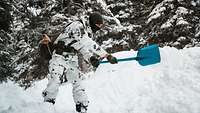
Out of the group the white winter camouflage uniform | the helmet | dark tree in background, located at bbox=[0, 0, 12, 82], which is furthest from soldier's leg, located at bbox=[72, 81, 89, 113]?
dark tree in background, located at bbox=[0, 0, 12, 82]

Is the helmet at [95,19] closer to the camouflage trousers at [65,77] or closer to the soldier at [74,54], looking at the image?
the soldier at [74,54]

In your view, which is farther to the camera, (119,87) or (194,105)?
(119,87)

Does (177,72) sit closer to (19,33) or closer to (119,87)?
(119,87)

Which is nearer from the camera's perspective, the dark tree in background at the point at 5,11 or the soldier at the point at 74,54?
the soldier at the point at 74,54

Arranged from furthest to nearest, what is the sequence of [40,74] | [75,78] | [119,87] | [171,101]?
[40,74]
[119,87]
[171,101]
[75,78]

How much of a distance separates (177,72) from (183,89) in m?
0.94

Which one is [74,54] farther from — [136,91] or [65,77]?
[136,91]

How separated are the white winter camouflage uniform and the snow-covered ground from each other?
23.9 inches

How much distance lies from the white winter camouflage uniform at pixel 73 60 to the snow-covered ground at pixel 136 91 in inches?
23.9

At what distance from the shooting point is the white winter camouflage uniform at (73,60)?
8.24 m

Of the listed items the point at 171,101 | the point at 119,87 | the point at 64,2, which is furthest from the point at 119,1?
the point at 171,101

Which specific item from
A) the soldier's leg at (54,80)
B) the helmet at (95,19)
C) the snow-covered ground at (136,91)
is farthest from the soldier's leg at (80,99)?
the helmet at (95,19)

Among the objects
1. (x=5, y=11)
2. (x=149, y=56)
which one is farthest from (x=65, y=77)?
(x=5, y=11)

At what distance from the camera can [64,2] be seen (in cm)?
1784
